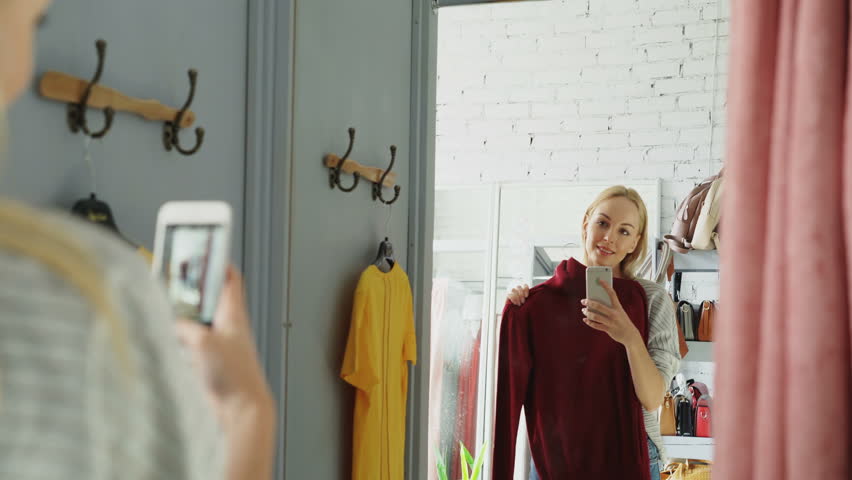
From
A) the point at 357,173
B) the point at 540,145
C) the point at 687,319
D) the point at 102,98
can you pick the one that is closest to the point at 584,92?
the point at 540,145

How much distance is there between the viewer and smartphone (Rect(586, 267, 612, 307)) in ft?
6.91

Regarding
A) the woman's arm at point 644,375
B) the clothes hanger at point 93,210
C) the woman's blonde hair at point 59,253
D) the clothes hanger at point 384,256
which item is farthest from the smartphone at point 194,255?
the woman's arm at point 644,375

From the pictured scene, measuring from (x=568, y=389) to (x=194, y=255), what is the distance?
1.77 m

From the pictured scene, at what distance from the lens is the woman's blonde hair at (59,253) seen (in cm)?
27

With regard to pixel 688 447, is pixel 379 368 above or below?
above

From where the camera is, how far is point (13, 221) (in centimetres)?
27

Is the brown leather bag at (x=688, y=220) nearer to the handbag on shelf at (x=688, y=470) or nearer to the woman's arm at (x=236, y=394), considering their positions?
the handbag on shelf at (x=688, y=470)

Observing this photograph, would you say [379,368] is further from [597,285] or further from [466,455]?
[466,455]

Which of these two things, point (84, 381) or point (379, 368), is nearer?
point (84, 381)

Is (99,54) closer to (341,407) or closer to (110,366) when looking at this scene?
(110,366)

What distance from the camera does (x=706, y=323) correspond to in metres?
2.72

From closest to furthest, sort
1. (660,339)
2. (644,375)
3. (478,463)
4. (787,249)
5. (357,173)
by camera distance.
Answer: (787,249) < (357,173) < (644,375) < (660,339) < (478,463)

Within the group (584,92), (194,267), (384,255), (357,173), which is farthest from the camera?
(584,92)

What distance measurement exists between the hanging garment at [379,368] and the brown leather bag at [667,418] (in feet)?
4.55
